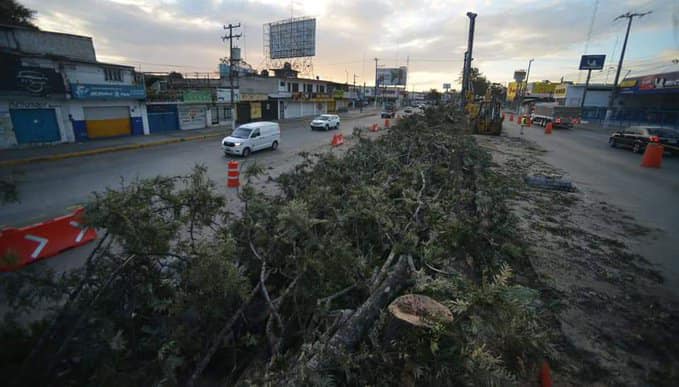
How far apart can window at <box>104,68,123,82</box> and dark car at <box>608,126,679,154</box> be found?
3320cm

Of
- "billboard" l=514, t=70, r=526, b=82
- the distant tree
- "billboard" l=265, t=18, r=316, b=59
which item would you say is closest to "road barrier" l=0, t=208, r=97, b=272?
the distant tree

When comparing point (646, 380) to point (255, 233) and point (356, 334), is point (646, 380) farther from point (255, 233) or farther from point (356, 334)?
point (255, 233)

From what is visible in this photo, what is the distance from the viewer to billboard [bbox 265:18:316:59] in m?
41.2

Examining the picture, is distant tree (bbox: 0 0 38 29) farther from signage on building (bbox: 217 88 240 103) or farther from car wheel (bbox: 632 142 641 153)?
car wheel (bbox: 632 142 641 153)

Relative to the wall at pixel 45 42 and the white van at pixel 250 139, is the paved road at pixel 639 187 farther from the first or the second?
the wall at pixel 45 42

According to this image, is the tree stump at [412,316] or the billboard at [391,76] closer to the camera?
A: the tree stump at [412,316]

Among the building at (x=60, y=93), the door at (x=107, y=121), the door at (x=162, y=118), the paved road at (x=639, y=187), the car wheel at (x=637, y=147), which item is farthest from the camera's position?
the door at (x=162, y=118)

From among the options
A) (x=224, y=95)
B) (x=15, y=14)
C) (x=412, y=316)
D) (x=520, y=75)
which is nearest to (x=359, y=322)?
(x=412, y=316)

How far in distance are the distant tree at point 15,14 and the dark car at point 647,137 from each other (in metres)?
43.4

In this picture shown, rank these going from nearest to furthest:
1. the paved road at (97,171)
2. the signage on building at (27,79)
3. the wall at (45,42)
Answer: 1. the paved road at (97,171)
2. the signage on building at (27,79)
3. the wall at (45,42)

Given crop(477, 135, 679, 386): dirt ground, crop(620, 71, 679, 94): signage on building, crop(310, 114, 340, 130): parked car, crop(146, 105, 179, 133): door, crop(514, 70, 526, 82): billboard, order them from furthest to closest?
crop(514, 70, 526, 82): billboard, crop(310, 114, 340, 130): parked car, crop(620, 71, 679, 94): signage on building, crop(146, 105, 179, 133): door, crop(477, 135, 679, 386): dirt ground

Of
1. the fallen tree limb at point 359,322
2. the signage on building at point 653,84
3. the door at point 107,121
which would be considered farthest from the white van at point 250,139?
the signage on building at point 653,84

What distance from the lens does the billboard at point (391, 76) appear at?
8082cm

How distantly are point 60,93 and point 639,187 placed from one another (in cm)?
2712
